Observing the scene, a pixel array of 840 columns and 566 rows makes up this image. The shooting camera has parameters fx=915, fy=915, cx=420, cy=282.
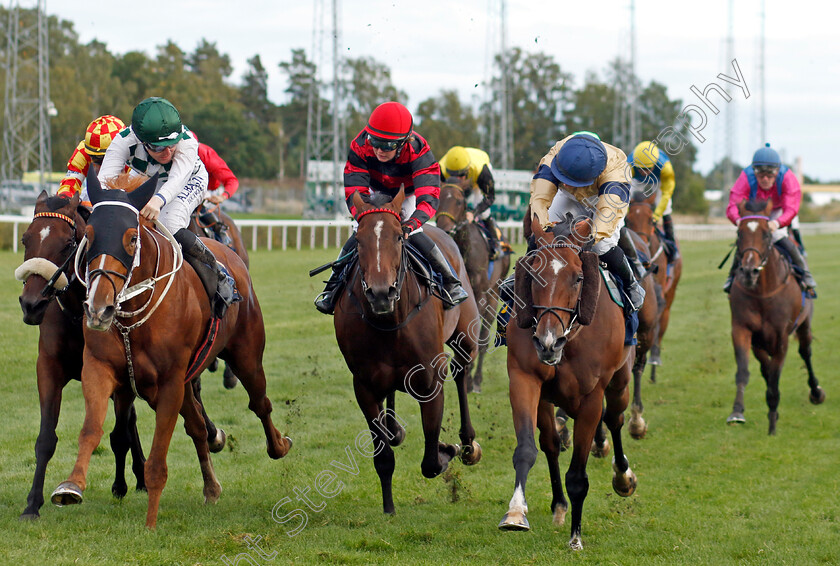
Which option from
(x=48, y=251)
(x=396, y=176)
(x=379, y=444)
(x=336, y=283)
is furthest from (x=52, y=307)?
(x=396, y=176)

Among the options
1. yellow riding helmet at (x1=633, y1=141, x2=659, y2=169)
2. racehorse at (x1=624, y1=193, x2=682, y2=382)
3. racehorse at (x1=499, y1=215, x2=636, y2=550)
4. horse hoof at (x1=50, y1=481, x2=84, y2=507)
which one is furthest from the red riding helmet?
yellow riding helmet at (x1=633, y1=141, x2=659, y2=169)

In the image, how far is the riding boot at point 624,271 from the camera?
5914 mm

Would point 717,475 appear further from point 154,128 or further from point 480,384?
point 154,128

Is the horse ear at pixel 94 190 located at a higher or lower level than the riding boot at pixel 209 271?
higher

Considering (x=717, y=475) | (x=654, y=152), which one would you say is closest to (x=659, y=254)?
(x=654, y=152)

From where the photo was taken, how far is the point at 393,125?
5859 mm

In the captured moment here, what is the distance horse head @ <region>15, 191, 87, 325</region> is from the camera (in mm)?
5156

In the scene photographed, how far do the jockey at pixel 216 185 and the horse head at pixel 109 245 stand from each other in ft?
11.5

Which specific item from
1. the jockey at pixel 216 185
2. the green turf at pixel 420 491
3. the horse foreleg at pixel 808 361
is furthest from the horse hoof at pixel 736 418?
the jockey at pixel 216 185

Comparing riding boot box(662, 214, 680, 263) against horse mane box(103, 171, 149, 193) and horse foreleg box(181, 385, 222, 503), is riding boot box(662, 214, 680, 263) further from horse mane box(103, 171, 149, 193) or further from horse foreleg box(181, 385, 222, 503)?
horse mane box(103, 171, 149, 193)

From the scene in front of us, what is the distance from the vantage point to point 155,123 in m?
5.35

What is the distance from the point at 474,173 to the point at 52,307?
5.74 meters

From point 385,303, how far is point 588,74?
169ft

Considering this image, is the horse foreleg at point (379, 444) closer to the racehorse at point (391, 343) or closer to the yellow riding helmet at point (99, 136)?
the racehorse at point (391, 343)
